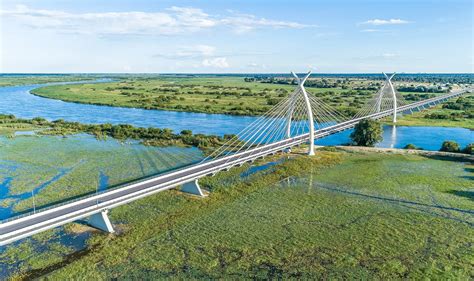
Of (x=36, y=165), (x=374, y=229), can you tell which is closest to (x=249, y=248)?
(x=374, y=229)

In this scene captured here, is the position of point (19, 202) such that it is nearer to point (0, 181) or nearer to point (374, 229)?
point (0, 181)

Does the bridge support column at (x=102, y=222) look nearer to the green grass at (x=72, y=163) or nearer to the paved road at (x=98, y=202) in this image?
the paved road at (x=98, y=202)

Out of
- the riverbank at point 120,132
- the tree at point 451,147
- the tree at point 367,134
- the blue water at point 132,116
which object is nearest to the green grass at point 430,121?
the tree at point 367,134

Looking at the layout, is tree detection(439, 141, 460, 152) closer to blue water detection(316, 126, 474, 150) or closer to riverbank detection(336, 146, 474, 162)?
riverbank detection(336, 146, 474, 162)

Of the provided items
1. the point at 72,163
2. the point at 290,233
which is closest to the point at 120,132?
the point at 72,163

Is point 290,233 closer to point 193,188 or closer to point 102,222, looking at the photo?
point 193,188
